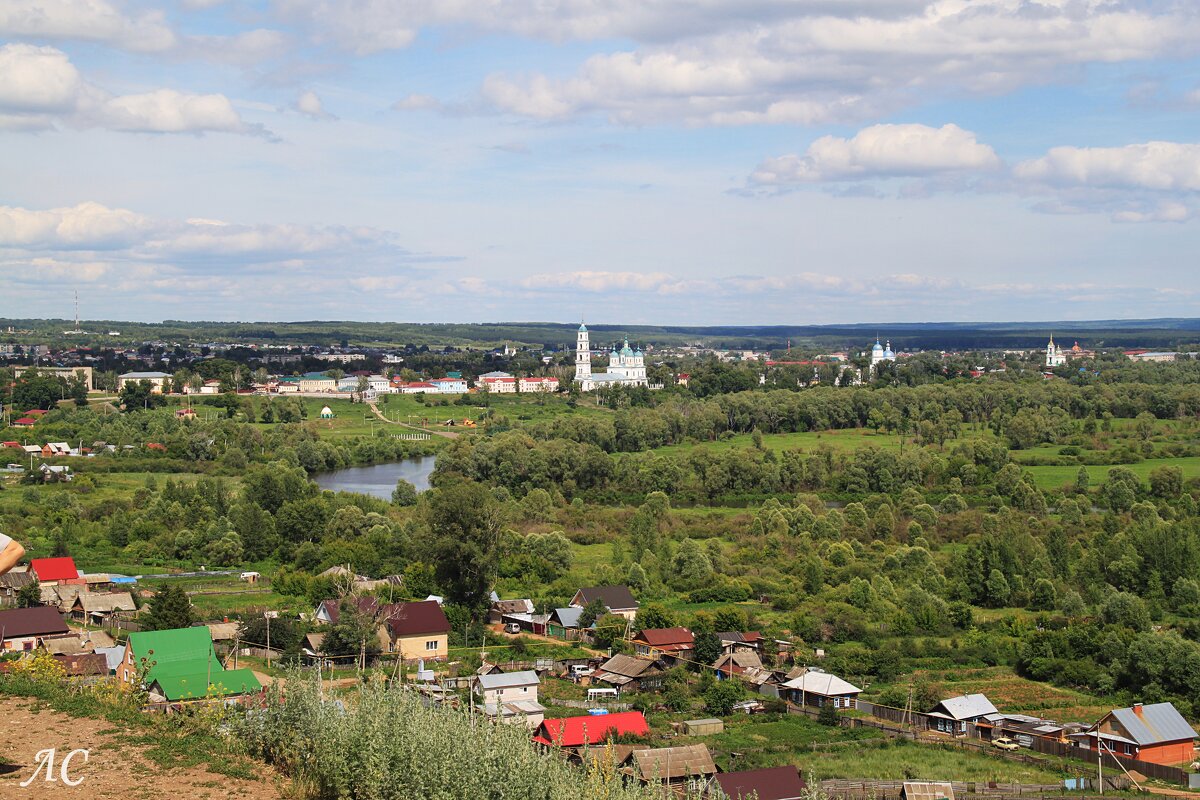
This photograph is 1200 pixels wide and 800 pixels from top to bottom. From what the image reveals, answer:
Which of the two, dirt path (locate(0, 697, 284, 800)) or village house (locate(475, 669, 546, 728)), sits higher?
dirt path (locate(0, 697, 284, 800))

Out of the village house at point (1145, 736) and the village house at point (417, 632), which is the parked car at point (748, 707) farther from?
the village house at point (417, 632)

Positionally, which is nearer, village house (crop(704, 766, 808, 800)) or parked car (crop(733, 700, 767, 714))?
village house (crop(704, 766, 808, 800))

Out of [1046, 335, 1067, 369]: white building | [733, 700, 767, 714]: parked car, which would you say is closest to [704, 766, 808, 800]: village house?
[733, 700, 767, 714]: parked car

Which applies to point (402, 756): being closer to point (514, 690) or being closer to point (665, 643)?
point (514, 690)

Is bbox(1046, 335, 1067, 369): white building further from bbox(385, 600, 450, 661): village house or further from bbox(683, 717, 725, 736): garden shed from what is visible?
bbox(683, 717, 725, 736): garden shed

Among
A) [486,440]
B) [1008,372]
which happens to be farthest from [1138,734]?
[1008,372]

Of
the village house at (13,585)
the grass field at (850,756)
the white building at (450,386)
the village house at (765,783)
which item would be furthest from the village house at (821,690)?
the white building at (450,386)
